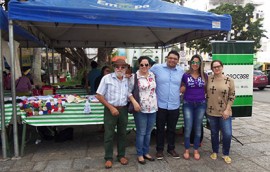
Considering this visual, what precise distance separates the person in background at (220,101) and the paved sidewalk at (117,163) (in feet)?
1.17

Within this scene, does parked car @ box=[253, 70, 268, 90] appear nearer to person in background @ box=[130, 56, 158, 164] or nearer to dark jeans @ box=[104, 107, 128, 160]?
person in background @ box=[130, 56, 158, 164]

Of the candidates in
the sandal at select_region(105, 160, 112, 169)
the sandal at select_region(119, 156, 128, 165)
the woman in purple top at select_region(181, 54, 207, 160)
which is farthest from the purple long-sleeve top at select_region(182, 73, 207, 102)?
the sandal at select_region(105, 160, 112, 169)

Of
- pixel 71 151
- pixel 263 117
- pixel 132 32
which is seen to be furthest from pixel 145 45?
pixel 71 151

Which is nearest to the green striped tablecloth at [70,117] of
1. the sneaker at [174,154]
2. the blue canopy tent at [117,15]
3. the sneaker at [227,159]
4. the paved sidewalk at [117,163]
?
the paved sidewalk at [117,163]

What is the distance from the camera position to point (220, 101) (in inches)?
153

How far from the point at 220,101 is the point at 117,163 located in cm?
185

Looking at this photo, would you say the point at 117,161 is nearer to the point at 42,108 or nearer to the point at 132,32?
the point at 42,108

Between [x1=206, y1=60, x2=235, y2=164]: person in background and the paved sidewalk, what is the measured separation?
36 centimetres

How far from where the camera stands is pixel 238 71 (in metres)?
4.75

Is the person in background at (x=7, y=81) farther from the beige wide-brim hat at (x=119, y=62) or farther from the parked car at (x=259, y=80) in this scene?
the parked car at (x=259, y=80)

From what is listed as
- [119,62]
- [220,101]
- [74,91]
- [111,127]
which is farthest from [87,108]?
[74,91]

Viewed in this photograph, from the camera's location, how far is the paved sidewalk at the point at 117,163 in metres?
3.78

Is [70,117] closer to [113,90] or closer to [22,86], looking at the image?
[113,90]

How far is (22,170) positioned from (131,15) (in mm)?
2896
